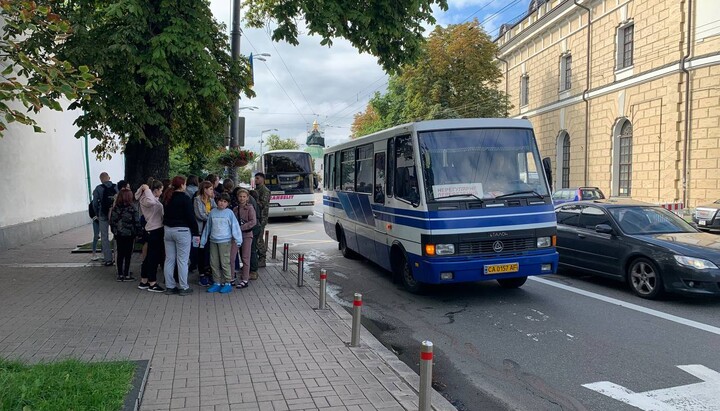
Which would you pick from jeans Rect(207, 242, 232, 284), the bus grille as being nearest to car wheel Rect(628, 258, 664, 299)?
the bus grille

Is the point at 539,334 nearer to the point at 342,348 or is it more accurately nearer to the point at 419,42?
the point at 342,348

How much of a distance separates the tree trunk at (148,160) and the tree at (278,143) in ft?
293

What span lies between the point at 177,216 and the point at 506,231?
16.5ft

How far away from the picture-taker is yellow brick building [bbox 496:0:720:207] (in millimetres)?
21359

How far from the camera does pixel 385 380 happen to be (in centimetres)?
484

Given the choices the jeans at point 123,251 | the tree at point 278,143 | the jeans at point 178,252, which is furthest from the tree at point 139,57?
the tree at point 278,143

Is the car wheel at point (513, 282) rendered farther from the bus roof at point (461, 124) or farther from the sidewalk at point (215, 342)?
the sidewalk at point (215, 342)

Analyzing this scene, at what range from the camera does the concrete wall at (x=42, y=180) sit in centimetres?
1340

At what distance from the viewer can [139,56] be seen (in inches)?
356

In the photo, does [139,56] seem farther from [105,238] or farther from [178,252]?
[105,238]

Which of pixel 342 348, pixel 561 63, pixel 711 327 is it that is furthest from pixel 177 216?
pixel 561 63

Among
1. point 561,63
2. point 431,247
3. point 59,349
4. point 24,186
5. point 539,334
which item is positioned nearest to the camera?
point 59,349

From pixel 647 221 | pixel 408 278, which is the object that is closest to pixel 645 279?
pixel 647 221

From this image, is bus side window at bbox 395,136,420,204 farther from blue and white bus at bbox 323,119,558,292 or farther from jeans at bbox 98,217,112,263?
jeans at bbox 98,217,112,263
